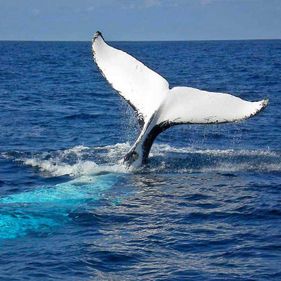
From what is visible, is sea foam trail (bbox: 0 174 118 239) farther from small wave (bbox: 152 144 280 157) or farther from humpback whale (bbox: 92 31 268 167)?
small wave (bbox: 152 144 280 157)

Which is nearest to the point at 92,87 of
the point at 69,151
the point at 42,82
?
the point at 42,82

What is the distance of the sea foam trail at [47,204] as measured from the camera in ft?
33.2

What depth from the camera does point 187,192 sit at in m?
12.2

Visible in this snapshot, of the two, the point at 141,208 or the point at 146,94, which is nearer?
the point at 141,208

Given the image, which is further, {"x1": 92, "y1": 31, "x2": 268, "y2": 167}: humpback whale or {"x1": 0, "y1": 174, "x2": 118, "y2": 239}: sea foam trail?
{"x1": 92, "y1": 31, "x2": 268, "y2": 167}: humpback whale

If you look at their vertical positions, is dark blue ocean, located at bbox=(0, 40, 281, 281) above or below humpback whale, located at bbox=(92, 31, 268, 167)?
below

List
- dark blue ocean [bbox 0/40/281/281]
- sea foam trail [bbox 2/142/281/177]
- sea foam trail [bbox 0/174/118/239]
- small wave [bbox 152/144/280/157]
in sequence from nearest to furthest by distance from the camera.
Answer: dark blue ocean [bbox 0/40/281/281]
sea foam trail [bbox 0/174/118/239]
sea foam trail [bbox 2/142/281/177]
small wave [bbox 152/144/280/157]

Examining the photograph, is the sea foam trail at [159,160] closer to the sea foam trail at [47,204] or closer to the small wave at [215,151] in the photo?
the small wave at [215,151]

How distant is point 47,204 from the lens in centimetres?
1096

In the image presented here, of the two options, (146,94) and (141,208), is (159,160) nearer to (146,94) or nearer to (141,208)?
(146,94)

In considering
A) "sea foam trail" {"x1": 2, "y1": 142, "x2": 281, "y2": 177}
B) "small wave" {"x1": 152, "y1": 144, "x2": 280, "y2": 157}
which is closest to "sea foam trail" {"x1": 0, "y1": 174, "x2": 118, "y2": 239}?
"sea foam trail" {"x1": 2, "y1": 142, "x2": 281, "y2": 177}

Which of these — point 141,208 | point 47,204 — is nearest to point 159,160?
point 141,208

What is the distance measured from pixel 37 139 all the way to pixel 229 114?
30.3 feet

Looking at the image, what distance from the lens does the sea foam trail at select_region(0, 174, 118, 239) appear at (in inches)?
398
